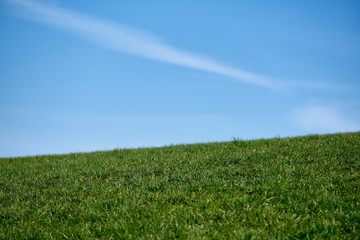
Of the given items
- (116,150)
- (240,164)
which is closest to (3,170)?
(116,150)

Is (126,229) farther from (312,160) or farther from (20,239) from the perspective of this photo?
(312,160)

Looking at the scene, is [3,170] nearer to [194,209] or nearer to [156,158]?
[156,158]

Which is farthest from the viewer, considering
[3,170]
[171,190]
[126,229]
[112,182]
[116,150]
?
[116,150]

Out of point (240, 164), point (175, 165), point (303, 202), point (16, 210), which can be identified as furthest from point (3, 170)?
point (303, 202)

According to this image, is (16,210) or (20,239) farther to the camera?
(16,210)

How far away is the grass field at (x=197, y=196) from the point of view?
209 inches

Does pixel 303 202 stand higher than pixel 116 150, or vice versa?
pixel 116 150

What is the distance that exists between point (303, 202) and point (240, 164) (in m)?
3.40

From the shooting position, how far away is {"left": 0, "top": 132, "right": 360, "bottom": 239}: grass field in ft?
17.4

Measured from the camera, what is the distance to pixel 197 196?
6.77 m

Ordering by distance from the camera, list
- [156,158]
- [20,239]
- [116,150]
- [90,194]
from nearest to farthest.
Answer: [20,239]
[90,194]
[156,158]
[116,150]

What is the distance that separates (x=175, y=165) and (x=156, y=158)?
1572mm

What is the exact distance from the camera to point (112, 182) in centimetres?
871

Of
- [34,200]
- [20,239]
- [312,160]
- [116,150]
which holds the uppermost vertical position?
[116,150]
